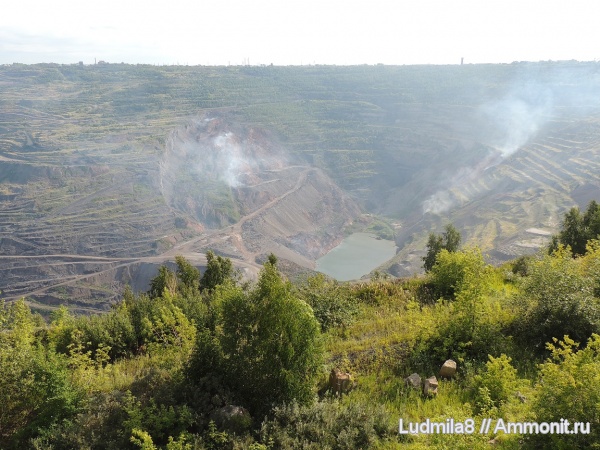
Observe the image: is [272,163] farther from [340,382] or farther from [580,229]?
[340,382]

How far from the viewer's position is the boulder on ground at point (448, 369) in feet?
26.5

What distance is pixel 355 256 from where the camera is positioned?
220 ft

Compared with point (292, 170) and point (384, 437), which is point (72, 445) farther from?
point (292, 170)

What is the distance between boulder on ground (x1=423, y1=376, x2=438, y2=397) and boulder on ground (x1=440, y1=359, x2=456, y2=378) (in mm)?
541

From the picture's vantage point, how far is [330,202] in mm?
82812

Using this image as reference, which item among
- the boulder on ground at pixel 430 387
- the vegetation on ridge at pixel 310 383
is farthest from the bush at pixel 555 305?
the boulder on ground at pixel 430 387

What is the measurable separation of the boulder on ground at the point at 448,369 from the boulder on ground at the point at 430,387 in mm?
541

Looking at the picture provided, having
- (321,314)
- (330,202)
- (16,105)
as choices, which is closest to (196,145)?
(330,202)

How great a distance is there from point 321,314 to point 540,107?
108240 mm

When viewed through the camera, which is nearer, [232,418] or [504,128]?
[232,418]

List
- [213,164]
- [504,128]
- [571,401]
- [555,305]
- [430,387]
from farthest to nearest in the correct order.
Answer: [504,128] < [213,164] < [555,305] < [430,387] < [571,401]

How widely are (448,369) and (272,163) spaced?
271 ft

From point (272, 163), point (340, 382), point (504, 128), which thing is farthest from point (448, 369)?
point (504, 128)

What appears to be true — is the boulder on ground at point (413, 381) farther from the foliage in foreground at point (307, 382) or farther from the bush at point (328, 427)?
the bush at point (328, 427)
